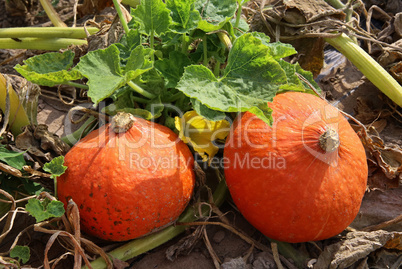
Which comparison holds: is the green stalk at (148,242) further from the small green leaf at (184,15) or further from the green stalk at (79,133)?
Result: the small green leaf at (184,15)

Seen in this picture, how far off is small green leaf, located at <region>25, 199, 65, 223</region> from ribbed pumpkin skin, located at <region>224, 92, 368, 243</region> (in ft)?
2.29

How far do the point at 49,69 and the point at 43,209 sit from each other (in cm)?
58

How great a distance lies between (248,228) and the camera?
197cm

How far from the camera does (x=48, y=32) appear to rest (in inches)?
99.3

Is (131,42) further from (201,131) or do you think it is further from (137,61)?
(201,131)

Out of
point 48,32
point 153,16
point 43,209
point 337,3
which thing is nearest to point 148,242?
point 43,209

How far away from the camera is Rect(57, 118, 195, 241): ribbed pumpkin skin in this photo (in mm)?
1657

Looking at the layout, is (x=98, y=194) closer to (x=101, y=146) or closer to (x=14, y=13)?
(x=101, y=146)

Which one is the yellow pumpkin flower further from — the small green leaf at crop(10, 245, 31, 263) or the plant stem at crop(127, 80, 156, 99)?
the small green leaf at crop(10, 245, 31, 263)

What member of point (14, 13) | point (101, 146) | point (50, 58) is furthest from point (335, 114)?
point (14, 13)

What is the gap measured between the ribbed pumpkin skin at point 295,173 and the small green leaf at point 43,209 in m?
0.70

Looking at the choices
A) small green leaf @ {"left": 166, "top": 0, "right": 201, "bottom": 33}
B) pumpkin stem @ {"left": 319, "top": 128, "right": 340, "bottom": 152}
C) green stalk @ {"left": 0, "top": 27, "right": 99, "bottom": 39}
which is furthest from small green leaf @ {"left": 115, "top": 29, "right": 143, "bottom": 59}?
pumpkin stem @ {"left": 319, "top": 128, "right": 340, "bottom": 152}

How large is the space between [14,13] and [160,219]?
2325mm

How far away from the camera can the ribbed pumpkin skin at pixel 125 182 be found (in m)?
1.66
